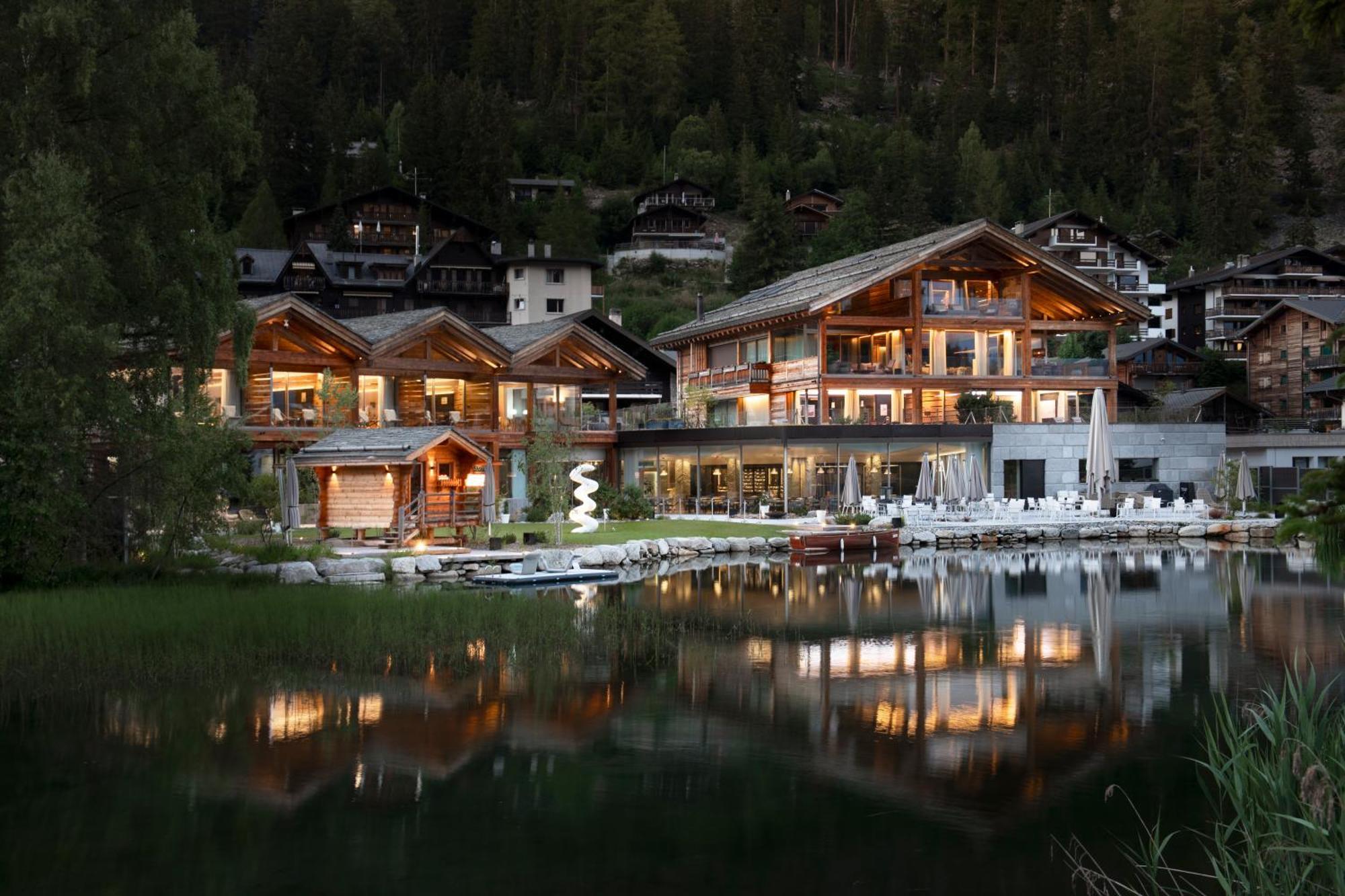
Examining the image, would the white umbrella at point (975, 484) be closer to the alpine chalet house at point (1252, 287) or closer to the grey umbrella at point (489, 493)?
the grey umbrella at point (489, 493)

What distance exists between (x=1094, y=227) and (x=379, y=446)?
228 feet

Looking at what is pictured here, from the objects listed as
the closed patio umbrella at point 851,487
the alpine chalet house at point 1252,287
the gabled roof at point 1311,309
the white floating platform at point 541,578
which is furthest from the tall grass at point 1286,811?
the alpine chalet house at point 1252,287

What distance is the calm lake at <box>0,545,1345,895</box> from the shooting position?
29.0 ft

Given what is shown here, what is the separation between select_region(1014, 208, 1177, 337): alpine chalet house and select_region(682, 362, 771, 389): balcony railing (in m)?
40.4

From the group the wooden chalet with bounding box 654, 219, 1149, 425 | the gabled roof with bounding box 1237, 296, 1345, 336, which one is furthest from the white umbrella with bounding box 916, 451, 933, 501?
the gabled roof with bounding box 1237, 296, 1345, 336

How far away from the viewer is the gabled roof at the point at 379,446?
93.9ft

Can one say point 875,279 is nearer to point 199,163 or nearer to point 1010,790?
point 199,163

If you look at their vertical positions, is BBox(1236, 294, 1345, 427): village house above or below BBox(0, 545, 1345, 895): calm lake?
above

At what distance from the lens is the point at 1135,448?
44.7 meters

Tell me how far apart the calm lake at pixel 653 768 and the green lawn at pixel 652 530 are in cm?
1275

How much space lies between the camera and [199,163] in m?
21.4

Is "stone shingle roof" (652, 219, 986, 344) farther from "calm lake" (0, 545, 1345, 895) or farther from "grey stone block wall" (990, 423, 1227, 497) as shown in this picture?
"calm lake" (0, 545, 1345, 895)

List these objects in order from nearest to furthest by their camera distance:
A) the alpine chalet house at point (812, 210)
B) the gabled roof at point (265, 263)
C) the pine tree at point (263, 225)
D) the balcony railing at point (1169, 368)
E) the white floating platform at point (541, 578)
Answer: the white floating platform at point (541, 578), the gabled roof at point (265, 263), the balcony railing at point (1169, 368), the pine tree at point (263, 225), the alpine chalet house at point (812, 210)

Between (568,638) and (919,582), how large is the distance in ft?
35.6
